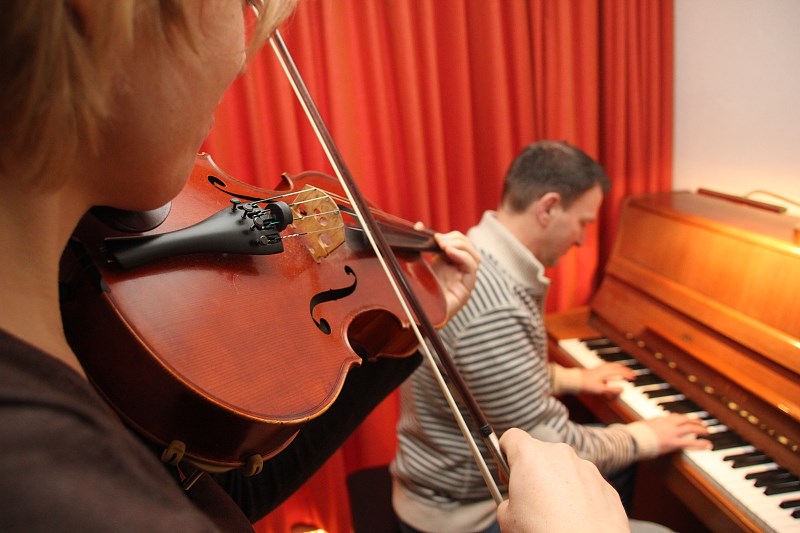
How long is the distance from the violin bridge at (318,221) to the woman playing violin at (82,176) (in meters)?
0.31

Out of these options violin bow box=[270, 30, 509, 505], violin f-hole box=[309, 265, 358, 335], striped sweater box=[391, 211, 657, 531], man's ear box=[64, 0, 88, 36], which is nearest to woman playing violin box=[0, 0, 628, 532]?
man's ear box=[64, 0, 88, 36]

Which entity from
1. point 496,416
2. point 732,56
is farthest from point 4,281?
point 732,56

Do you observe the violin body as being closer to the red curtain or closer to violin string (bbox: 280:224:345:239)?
violin string (bbox: 280:224:345:239)

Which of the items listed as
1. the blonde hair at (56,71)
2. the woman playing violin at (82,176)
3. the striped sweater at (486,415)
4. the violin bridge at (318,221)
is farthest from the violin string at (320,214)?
the striped sweater at (486,415)

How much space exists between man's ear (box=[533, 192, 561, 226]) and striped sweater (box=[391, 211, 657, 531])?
11.4 inches

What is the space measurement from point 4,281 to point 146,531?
217 mm

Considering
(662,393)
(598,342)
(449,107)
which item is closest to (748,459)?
(662,393)

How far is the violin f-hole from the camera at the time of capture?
2.56ft

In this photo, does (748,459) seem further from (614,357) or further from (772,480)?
(614,357)

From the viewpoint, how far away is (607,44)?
2.05 m

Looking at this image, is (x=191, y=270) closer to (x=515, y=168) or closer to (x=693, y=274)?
(x=515, y=168)

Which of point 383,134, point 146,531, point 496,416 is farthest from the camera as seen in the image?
point 383,134

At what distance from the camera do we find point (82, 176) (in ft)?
1.61

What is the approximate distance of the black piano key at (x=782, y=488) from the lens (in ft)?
3.97
